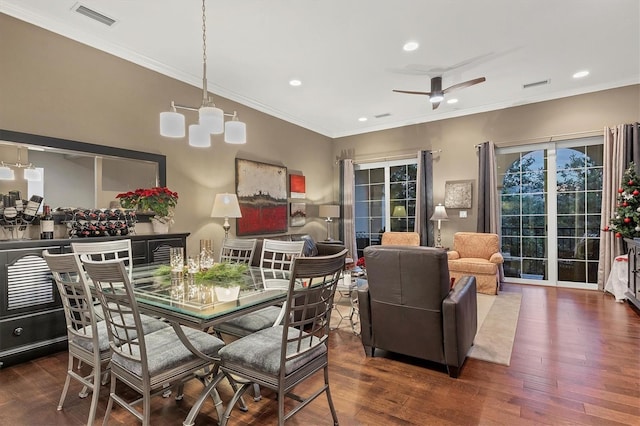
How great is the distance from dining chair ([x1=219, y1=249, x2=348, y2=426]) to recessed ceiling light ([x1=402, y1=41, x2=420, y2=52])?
122 inches

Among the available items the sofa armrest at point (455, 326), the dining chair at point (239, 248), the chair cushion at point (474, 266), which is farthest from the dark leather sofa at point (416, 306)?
the chair cushion at point (474, 266)

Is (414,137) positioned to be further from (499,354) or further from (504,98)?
(499,354)

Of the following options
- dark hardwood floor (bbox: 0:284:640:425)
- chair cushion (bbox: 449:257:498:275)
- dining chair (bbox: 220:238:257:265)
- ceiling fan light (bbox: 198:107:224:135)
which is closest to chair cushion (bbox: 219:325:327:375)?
dark hardwood floor (bbox: 0:284:640:425)

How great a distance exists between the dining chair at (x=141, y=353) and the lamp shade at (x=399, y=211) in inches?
222

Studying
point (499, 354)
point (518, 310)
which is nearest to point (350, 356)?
point (499, 354)

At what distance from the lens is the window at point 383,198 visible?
7.02 meters

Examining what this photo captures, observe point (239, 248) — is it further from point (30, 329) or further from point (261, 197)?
point (261, 197)

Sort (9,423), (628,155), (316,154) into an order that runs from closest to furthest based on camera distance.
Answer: (9,423)
(628,155)
(316,154)

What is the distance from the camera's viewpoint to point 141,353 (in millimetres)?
1581

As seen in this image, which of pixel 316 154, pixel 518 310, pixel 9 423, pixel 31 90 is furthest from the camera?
pixel 316 154

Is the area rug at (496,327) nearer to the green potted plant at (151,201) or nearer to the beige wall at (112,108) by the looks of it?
the green potted plant at (151,201)

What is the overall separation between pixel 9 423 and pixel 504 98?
278 inches

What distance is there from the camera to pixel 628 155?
484 cm

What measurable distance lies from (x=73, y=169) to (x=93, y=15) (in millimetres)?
1522
